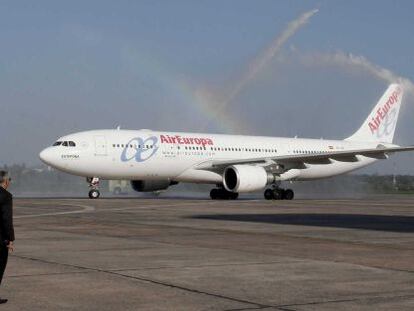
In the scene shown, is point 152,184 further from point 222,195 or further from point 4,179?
point 4,179

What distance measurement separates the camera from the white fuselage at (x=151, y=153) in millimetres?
40312

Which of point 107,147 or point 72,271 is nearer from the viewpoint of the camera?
point 72,271

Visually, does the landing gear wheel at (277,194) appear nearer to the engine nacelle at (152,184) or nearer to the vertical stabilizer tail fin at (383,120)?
the engine nacelle at (152,184)

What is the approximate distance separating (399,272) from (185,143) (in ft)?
107

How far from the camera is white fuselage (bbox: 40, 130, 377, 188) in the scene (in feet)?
132

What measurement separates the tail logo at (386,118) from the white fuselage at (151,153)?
32.5 feet

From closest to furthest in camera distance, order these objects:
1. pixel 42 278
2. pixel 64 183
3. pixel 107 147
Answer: pixel 42 278 → pixel 107 147 → pixel 64 183

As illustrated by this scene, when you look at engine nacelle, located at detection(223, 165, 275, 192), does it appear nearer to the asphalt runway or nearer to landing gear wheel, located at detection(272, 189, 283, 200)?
landing gear wheel, located at detection(272, 189, 283, 200)

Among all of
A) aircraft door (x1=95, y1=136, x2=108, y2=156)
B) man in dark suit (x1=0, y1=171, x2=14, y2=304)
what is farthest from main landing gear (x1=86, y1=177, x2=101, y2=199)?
man in dark suit (x1=0, y1=171, x2=14, y2=304)

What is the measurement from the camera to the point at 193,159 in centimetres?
4328

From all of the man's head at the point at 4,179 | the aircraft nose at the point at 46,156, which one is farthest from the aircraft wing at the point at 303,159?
the man's head at the point at 4,179

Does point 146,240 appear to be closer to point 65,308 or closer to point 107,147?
point 65,308

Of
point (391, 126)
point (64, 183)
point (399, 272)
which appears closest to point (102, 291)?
point (399, 272)

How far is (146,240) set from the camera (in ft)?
52.6
